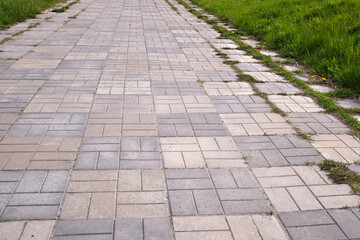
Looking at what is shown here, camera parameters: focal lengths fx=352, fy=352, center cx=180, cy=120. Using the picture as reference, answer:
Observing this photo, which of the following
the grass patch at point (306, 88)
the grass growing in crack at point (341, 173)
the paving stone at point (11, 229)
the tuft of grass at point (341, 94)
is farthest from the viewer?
the tuft of grass at point (341, 94)

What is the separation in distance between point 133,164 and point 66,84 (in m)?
2.63

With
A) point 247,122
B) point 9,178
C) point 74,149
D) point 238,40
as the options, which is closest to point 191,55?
point 238,40

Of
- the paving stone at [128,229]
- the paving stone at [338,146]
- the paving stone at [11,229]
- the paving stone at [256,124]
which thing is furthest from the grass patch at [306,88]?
the paving stone at [11,229]

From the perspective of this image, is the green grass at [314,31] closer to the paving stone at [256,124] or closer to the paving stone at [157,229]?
the paving stone at [256,124]

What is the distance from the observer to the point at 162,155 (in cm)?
339

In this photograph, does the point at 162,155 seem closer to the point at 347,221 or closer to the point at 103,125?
the point at 103,125

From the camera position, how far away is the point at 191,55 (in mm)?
7398

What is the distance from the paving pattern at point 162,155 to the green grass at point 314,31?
0.93m

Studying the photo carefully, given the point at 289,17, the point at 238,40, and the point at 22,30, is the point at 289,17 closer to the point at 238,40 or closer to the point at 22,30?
the point at 238,40

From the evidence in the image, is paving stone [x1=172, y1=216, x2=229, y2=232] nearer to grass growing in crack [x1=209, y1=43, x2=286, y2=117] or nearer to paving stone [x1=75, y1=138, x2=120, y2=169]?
paving stone [x1=75, y1=138, x2=120, y2=169]

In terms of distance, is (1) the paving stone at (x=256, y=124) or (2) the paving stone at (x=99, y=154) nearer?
(2) the paving stone at (x=99, y=154)

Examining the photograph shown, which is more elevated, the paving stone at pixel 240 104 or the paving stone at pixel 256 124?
the paving stone at pixel 256 124

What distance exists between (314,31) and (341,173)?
5.20 m

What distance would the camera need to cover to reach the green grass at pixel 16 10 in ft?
Result: 33.2
